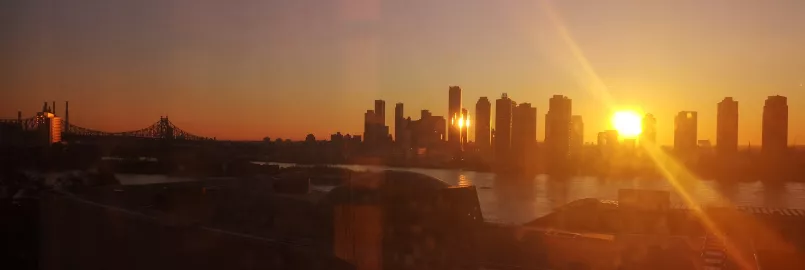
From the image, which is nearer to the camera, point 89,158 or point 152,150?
point 89,158

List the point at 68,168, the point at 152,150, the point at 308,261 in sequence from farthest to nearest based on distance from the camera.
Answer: the point at 152,150, the point at 68,168, the point at 308,261

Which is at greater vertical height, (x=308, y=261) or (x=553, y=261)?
(x=308, y=261)

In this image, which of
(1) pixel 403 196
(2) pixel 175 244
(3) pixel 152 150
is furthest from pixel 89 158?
(2) pixel 175 244

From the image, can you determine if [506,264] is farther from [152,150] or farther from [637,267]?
[152,150]

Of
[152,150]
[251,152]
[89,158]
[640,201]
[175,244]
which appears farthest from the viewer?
[251,152]

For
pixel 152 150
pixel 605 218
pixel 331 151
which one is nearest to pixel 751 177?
pixel 331 151

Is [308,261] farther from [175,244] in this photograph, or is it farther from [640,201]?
[640,201]
